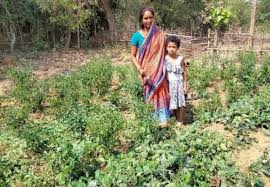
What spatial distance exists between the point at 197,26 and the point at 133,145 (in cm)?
1821

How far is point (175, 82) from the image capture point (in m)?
4.70

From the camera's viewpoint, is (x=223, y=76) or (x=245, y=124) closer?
(x=245, y=124)

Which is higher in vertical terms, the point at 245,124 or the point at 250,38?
the point at 250,38

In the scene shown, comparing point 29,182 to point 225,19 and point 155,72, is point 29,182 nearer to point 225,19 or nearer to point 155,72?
point 155,72

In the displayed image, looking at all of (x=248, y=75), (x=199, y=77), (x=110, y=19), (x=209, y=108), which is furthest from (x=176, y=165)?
(x=110, y=19)

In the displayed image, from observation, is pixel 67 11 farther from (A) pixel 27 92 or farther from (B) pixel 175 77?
(B) pixel 175 77

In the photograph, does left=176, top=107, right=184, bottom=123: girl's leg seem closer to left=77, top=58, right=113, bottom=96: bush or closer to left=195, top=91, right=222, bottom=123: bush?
left=195, top=91, right=222, bottom=123: bush

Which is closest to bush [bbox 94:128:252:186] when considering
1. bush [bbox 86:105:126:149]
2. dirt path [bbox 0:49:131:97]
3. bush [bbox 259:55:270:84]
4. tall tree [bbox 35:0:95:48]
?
bush [bbox 86:105:126:149]

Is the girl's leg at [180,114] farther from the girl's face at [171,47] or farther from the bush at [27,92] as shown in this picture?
the bush at [27,92]

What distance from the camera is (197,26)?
2130cm

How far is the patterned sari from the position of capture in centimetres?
454

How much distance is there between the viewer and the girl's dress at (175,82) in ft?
15.3

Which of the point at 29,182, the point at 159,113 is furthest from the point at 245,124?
the point at 29,182

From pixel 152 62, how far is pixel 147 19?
0.54 metres
